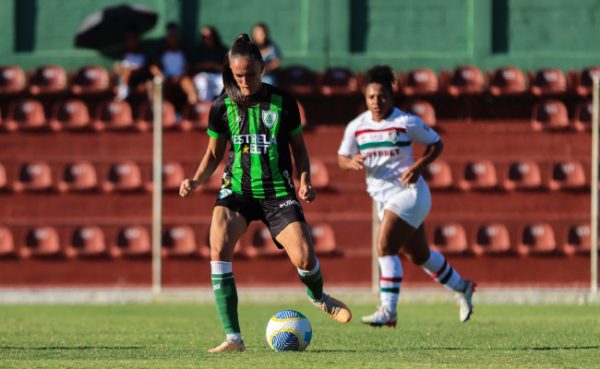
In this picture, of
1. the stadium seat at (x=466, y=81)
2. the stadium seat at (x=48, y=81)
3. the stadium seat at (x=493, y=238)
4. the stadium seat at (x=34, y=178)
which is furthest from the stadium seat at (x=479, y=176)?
the stadium seat at (x=48, y=81)

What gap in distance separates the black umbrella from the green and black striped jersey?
1269 centimetres

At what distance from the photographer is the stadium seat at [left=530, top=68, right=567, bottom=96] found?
69.1ft

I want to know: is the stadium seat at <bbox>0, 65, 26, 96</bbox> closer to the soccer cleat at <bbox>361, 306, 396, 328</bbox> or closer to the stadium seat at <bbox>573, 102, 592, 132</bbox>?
the stadium seat at <bbox>573, 102, 592, 132</bbox>

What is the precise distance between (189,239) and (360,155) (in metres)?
7.20

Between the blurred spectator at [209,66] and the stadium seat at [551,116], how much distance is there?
4701 mm

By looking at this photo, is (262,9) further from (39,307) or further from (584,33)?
(39,307)

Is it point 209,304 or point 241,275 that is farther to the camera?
point 241,275

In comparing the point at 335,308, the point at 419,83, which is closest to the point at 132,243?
the point at 419,83

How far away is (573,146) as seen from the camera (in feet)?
64.6

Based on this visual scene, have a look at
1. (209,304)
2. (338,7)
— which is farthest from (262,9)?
(209,304)

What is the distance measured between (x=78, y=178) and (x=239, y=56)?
1082cm

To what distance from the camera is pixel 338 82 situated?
841 inches

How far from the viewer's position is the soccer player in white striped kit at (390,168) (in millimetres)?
11969

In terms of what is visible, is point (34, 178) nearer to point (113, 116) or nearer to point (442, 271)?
point (113, 116)
